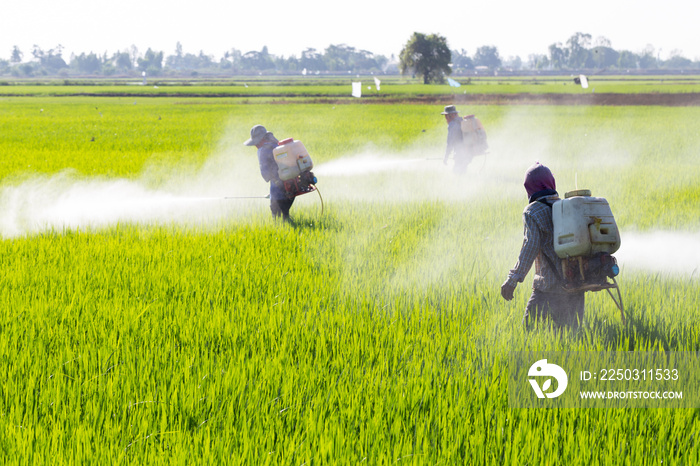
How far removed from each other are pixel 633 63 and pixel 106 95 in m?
160

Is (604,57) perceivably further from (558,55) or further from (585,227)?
(585,227)

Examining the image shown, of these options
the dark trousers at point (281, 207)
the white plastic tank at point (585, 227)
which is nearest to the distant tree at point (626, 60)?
the dark trousers at point (281, 207)

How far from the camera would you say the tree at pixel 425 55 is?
83625 mm

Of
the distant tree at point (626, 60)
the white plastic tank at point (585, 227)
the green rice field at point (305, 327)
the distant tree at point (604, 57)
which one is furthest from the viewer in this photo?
the distant tree at point (626, 60)

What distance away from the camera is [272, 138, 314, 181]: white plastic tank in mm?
7375

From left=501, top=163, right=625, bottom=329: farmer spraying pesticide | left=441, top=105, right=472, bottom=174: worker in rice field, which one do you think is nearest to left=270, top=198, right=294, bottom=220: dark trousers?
left=441, top=105, right=472, bottom=174: worker in rice field

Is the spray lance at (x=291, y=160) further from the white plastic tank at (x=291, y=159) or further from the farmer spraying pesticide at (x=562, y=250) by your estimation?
the farmer spraying pesticide at (x=562, y=250)

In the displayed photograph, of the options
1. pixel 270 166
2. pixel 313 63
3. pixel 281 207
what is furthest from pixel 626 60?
pixel 270 166

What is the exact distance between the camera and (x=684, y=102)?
128 feet

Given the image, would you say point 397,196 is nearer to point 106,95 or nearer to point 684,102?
point 684,102

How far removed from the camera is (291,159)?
7.38m

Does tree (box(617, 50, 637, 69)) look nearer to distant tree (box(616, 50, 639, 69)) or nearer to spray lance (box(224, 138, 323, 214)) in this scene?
distant tree (box(616, 50, 639, 69))

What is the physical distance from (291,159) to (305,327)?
3.50m
